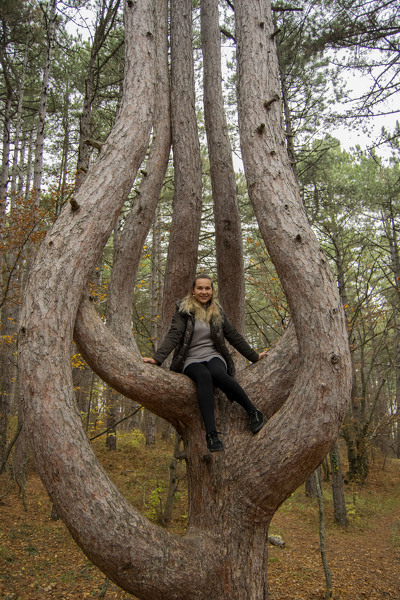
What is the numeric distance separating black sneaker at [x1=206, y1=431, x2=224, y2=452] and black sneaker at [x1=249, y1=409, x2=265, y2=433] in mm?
276

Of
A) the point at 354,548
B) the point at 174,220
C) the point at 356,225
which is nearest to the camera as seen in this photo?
the point at 174,220

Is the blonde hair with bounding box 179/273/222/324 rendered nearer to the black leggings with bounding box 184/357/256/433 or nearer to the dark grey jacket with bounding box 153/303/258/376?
the dark grey jacket with bounding box 153/303/258/376

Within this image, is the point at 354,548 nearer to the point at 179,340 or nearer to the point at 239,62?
the point at 179,340

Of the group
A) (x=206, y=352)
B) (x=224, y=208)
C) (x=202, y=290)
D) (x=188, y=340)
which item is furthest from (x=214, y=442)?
(x=224, y=208)

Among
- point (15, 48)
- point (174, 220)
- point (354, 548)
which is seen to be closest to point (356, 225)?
point (354, 548)

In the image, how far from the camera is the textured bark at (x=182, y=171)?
4.48 m

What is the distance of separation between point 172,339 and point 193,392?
51 centimetres

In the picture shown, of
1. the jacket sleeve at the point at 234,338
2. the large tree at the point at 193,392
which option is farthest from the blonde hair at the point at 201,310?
the large tree at the point at 193,392

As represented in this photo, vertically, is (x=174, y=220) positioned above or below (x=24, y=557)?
above

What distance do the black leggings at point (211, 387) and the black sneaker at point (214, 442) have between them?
0.12ft

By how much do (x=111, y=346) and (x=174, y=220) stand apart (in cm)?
Result: 187

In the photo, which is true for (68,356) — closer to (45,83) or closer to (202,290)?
(202,290)

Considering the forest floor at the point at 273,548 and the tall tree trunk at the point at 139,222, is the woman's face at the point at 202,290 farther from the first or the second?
the forest floor at the point at 273,548

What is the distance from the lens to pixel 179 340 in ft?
11.9
